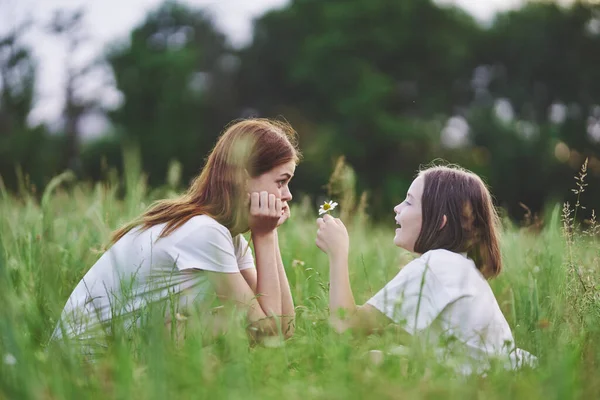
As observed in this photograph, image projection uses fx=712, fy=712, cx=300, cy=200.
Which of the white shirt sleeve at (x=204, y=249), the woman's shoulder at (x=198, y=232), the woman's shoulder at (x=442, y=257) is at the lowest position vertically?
the woman's shoulder at (x=442, y=257)

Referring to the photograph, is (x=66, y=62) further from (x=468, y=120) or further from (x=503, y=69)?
(x=503, y=69)

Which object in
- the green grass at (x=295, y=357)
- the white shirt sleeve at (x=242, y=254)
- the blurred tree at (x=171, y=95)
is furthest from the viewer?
the blurred tree at (x=171, y=95)

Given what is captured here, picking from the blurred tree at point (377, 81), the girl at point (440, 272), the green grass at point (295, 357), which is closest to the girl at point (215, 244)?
the green grass at point (295, 357)

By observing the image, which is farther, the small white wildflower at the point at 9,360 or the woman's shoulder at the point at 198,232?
the woman's shoulder at the point at 198,232

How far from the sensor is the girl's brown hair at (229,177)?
311 centimetres

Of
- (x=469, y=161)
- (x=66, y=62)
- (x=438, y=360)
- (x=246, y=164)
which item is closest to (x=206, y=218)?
(x=246, y=164)

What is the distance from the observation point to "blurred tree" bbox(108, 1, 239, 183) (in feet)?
81.9

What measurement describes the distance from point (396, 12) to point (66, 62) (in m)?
12.1

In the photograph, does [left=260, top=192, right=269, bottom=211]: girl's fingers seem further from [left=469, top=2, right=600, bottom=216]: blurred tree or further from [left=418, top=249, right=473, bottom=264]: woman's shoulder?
[left=469, top=2, right=600, bottom=216]: blurred tree

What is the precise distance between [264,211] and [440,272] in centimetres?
85

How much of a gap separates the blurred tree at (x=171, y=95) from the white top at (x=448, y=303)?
2114cm

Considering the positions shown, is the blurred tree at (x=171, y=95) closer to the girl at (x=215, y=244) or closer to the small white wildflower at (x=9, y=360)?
the girl at (x=215, y=244)

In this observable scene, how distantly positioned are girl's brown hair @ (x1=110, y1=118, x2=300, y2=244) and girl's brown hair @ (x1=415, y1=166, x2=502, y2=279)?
2.31 feet

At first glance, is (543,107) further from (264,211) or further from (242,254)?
(264,211)
